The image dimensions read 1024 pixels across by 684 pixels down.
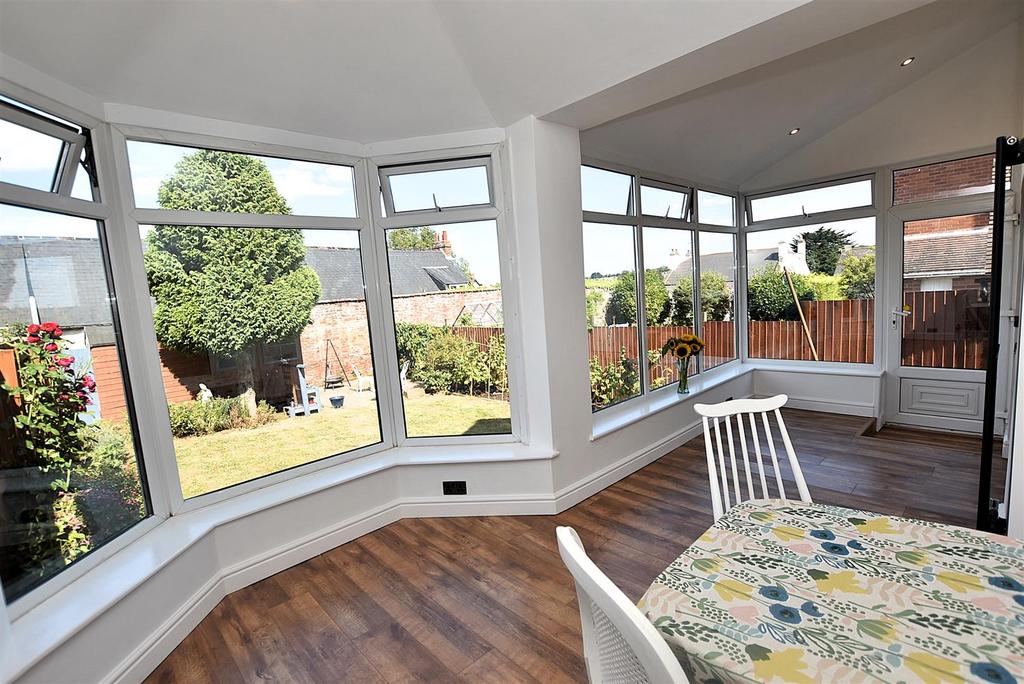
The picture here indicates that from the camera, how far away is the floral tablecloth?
0.89 meters

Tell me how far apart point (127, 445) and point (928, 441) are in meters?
5.86

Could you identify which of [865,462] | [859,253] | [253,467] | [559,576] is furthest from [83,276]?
[859,253]

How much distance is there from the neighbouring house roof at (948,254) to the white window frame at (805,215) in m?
0.55

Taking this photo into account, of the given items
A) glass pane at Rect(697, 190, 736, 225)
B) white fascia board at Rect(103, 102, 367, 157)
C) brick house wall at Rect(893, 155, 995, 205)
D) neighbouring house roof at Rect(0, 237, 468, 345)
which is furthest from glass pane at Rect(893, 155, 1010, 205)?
neighbouring house roof at Rect(0, 237, 468, 345)

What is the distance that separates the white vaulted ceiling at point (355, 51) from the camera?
191cm

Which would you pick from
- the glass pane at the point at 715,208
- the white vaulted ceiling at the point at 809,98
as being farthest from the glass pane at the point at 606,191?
the glass pane at the point at 715,208

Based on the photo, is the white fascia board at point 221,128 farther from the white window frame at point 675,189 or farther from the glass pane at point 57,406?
the white window frame at point 675,189

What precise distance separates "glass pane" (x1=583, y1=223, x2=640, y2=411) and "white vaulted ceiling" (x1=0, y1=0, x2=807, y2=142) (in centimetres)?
135

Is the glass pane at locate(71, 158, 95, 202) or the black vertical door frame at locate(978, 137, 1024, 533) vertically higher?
the glass pane at locate(71, 158, 95, 202)

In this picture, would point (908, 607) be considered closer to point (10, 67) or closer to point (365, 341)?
point (365, 341)

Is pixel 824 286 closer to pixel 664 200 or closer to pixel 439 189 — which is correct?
pixel 664 200

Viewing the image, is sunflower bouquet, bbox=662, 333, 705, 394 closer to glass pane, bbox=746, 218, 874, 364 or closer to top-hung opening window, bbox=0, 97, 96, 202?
glass pane, bbox=746, 218, 874, 364

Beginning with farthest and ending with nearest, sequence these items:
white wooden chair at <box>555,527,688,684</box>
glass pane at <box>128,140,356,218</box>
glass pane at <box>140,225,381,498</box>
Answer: glass pane at <box>140,225,381,498</box>
glass pane at <box>128,140,356,218</box>
white wooden chair at <box>555,527,688,684</box>

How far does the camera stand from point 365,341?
3191mm
